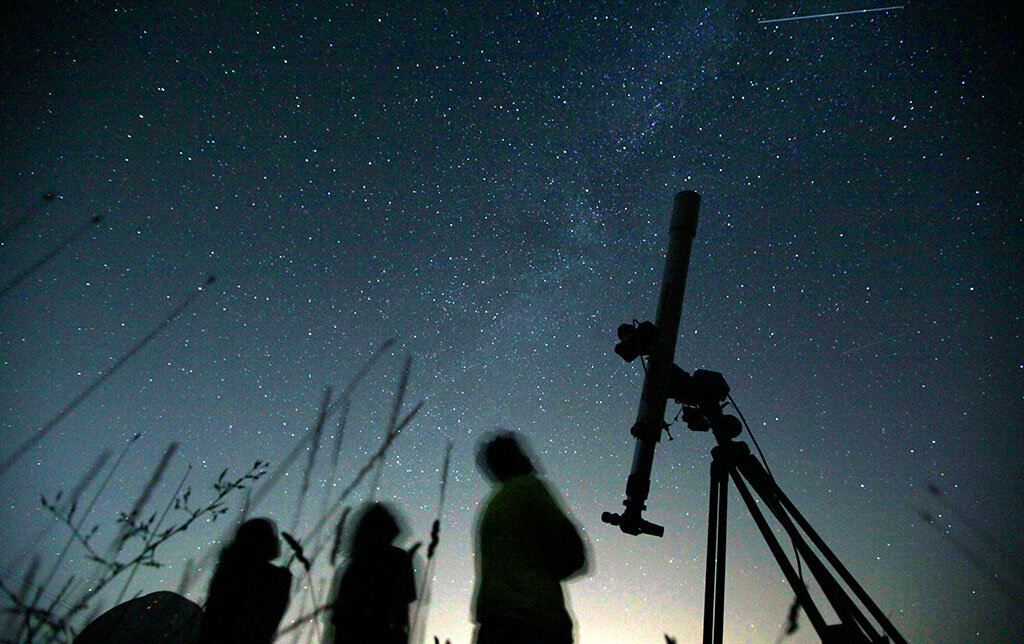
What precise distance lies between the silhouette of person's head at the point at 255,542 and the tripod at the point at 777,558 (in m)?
2.24

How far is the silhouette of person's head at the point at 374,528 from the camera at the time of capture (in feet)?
7.16

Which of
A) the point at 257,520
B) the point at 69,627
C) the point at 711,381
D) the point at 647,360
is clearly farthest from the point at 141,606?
the point at 711,381

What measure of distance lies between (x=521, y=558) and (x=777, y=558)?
4.97ft

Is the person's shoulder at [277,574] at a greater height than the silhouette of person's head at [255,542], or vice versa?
the silhouette of person's head at [255,542]

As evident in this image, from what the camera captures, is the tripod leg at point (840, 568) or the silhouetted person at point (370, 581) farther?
the tripod leg at point (840, 568)

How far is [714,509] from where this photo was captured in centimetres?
307

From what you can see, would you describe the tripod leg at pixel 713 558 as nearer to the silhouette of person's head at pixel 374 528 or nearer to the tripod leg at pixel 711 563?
the tripod leg at pixel 711 563

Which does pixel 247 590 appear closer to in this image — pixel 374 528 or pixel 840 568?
pixel 374 528

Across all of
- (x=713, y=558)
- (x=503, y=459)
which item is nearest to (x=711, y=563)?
(x=713, y=558)

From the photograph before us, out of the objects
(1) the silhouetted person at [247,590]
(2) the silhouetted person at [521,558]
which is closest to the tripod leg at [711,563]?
(2) the silhouetted person at [521,558]

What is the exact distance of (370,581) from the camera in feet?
6.80

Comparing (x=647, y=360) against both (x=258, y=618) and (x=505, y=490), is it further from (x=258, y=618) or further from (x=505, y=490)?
(x=258, y=618)

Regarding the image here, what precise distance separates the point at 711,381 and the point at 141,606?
4387 millimetres

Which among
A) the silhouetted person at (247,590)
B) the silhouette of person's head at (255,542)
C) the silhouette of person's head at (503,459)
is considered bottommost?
the silhouetted person at (247,590)
